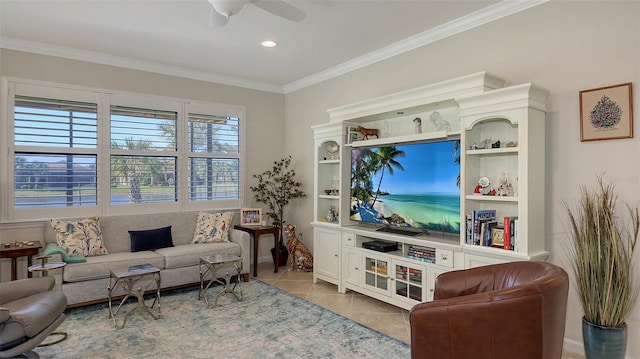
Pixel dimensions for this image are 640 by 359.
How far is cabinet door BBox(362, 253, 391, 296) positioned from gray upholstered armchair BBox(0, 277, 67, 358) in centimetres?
266

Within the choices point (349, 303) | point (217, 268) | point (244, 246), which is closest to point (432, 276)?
point (349, 303)

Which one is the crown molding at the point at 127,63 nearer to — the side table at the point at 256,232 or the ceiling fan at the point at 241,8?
the side table at the point at 256,232

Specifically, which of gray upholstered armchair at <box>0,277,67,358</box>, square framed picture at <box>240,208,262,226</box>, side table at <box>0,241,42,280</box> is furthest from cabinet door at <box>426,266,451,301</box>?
side table at <box>0,241,42,280</box>

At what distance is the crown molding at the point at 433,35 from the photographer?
3137 millimetres

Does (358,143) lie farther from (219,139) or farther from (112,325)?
(112,325)

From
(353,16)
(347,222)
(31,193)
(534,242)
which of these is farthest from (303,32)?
(31,193)

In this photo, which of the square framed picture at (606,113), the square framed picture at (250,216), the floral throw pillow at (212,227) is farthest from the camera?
the square framed picture at (250,216)

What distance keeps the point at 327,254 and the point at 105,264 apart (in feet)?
7.72

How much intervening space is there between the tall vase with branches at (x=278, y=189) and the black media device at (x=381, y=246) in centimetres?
187

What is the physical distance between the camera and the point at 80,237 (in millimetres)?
4039

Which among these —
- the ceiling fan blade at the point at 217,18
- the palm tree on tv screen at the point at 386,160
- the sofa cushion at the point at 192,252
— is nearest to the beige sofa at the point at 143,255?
the sofa cushion at the point at 192,252

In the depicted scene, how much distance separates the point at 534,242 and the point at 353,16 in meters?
2.40

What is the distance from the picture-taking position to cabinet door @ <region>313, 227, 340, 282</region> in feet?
14.3

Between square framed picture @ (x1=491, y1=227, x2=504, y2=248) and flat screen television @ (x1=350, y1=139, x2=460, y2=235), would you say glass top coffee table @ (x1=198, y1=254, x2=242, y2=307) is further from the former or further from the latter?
square framed picture @ (x1=491, y1=227, x2=504, y2=248)
